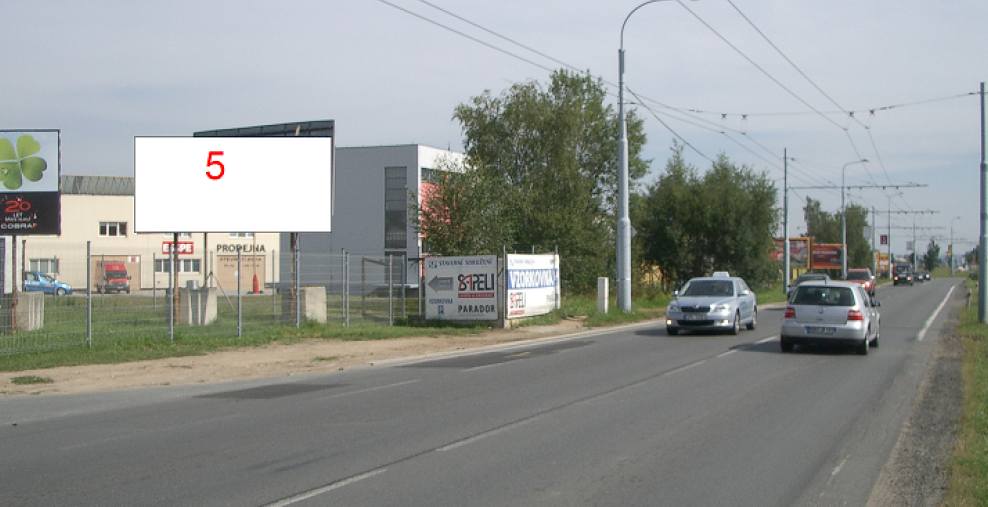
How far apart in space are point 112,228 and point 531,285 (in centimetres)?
4126

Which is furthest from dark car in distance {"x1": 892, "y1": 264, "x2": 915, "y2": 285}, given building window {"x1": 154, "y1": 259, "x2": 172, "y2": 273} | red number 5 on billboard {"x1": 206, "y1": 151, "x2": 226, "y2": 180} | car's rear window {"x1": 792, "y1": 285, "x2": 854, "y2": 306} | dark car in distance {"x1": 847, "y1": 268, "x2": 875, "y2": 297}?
red number 5 on billboard {"x1": 206, "y1": 151, "x2": 226, "y2": 180}

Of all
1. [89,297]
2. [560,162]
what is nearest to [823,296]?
[89,297]

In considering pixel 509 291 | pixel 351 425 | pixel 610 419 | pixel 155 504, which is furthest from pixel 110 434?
pixel 509 291

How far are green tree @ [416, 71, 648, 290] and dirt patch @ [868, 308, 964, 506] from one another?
28.7 metres

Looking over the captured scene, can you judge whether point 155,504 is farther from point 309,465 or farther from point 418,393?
point 418,393

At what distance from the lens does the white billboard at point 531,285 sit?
2872cm

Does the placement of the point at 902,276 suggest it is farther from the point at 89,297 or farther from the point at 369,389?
the point at 369,389

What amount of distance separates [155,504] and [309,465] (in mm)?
1739

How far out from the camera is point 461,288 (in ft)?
94.2

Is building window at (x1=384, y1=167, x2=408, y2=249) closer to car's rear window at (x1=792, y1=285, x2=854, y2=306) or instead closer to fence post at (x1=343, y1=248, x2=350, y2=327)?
fence post at (x1=343, y1=248, x2=350, y2=327)

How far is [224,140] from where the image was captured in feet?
86.1

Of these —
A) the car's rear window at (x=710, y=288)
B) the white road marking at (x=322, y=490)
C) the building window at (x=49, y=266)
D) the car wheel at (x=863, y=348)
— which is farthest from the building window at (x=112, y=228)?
the white road marking at (x=322, y=490)

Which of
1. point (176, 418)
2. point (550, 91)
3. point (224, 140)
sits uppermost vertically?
point (550, 91)

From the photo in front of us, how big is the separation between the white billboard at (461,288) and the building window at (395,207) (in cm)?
3821
